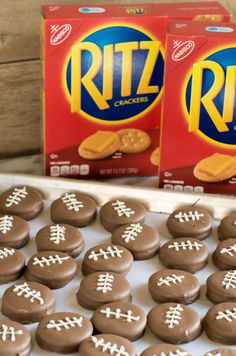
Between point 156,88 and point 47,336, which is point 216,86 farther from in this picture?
point 47,336

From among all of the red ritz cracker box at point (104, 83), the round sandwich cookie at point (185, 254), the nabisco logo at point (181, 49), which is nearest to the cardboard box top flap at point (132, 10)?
the red ritz cracker box at point (104, 83)

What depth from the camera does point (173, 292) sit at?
4.18ft

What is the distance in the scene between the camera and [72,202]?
4.89ft

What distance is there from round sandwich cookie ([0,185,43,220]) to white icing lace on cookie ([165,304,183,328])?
1.22ft

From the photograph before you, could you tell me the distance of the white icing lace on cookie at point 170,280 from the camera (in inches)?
50.8

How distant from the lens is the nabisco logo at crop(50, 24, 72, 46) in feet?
4.78

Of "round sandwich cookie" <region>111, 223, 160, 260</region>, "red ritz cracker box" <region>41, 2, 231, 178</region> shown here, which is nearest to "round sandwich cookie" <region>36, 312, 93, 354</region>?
"round sandwich cookie" <region>111, 223, 160, 260</region>

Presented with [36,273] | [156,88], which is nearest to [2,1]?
[156,88]

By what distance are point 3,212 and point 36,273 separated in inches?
8.4

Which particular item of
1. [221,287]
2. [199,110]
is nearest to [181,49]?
[199,110]

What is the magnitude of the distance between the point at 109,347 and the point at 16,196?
1.47 feet

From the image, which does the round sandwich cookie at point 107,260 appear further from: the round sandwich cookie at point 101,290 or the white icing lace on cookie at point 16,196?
the white icing lace on cookie at point 16,196

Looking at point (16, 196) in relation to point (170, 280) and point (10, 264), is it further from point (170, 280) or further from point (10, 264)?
point (170, 280)

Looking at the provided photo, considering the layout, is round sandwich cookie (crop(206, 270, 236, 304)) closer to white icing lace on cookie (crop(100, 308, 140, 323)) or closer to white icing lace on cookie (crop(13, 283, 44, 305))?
white icing lace on cookie (crop(100, 308, 140, 323))
